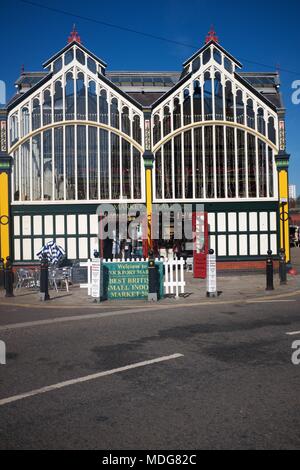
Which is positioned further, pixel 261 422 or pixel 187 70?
pixel 187 70

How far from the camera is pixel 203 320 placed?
1046 centimetres

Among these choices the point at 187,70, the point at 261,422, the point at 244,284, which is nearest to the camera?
the point at 261,422

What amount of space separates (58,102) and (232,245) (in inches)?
385

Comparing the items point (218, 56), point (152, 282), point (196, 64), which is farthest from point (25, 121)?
point (152, 282)

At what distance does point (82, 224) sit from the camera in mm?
19828

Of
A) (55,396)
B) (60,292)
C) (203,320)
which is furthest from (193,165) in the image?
(55,396)

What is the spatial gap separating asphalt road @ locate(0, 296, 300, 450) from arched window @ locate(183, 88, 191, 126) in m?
12.2

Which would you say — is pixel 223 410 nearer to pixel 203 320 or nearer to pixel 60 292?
pixel 203 320
